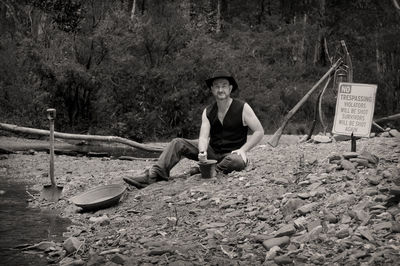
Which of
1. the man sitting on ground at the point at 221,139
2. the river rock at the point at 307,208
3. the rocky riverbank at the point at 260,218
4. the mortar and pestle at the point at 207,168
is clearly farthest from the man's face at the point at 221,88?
the river rock at the point at 307,208

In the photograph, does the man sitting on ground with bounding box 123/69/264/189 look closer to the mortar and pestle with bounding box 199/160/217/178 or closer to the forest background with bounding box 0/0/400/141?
the mortar and pestle with bounding box 199/160/217/178

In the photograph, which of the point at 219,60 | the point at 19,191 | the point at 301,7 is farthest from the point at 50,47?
the point at 301,7

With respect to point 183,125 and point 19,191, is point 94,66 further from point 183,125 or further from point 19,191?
point 19,191

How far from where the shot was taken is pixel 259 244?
14.9 ft

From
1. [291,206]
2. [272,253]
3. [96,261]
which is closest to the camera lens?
[272,253]

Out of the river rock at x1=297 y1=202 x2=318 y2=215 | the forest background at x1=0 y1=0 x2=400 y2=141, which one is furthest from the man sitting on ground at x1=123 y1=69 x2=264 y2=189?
the forest background at x1=0 y1=0 x2=400 y2=141

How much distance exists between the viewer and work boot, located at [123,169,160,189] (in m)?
6.95

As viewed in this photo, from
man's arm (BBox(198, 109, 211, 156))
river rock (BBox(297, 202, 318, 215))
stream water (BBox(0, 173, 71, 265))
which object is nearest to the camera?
stream water (BBox(0, 173, 71, 265))

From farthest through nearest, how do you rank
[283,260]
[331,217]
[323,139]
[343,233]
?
[323,139]
[331,217]
[343,233]
[283,260]

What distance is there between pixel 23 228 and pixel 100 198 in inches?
48.1

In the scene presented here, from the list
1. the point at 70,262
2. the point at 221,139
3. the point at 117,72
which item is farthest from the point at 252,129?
the point at 117,72

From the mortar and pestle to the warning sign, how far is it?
1.44 metres

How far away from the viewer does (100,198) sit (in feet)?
22.9

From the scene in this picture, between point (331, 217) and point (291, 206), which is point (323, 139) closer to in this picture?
point (291, 206)
